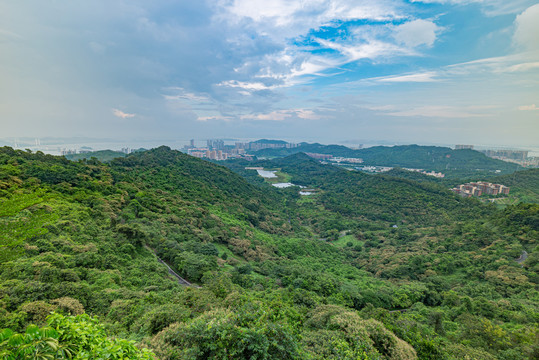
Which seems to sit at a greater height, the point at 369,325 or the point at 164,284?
the point at 369,325

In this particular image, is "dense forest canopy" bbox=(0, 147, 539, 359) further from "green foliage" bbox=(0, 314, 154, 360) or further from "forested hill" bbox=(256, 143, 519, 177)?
"forested hill" bbox=(256, 143, 519, 177)

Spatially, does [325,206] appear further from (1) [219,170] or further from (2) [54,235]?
(2) [54,235]

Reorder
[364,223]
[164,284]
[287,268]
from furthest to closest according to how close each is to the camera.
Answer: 1. [364,223]
2. [287,268]
3. [164,284]

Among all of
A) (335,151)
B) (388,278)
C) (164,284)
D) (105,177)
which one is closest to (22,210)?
(164,284)

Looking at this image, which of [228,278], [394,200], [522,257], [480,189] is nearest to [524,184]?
[480,189]

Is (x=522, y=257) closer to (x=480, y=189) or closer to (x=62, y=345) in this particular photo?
(x=62, y=345)

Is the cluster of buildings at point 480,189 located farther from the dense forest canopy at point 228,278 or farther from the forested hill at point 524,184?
the dense forest canopy at point 228,278
